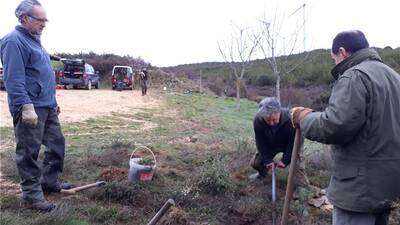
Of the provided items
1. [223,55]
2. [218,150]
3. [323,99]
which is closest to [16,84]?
[218,150]

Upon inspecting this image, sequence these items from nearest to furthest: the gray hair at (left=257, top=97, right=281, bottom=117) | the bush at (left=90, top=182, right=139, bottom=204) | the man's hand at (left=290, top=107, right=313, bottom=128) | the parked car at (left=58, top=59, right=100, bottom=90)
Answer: the man's hand at (left=290, top=107, right=313, bottom=128) < the bush at (left=90, top=182, right=139, bottom=204) < the gray hair at (left=257, top=97, right=281, bottom=117) < the parked car at (left=58, top=59, right=100, bottom=90)

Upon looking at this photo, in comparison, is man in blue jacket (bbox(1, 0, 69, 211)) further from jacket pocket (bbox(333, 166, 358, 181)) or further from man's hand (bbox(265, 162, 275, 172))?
man's hand (bbox(265, 162, 275, 172))

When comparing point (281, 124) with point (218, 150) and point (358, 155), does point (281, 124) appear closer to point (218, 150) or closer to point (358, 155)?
point (218, 150)

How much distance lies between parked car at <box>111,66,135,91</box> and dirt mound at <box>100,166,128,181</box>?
22.8 m

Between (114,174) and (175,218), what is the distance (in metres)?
1.35

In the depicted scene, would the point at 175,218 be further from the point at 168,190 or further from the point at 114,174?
the point at 114,174

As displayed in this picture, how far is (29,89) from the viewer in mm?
4125

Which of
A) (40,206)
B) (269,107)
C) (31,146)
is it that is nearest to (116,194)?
(40,206)

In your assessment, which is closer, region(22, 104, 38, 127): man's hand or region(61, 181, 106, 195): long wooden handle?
region(22, 104, 38, 127): man's hand

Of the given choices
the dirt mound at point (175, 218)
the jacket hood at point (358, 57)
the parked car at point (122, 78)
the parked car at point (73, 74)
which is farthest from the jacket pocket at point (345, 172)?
the parked car at point (122, 78)

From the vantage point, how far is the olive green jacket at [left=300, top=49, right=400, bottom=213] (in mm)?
2615

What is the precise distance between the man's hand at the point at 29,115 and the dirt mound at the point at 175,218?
145 centimetres

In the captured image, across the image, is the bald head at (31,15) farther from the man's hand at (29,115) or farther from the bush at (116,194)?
the bush at (116,194)

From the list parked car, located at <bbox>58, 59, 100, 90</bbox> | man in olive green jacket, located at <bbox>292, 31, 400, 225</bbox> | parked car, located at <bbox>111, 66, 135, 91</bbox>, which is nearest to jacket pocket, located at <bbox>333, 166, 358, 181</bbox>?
man in olive green jacket, located at <bbox>292, 31, 400, 225</bbox>
